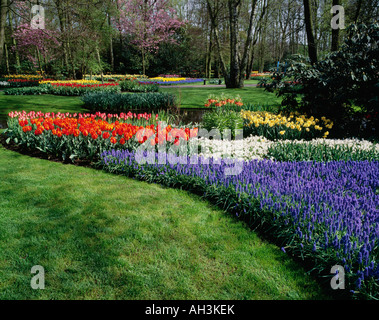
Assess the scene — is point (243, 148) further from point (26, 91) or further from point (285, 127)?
point (26, 91)

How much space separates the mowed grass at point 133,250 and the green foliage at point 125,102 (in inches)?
300

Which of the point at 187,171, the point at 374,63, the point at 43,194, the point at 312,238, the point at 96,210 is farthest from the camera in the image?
the point at 374,63

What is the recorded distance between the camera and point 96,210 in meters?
3.42

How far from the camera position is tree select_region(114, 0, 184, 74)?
26.4 m

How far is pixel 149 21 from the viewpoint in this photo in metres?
28.6

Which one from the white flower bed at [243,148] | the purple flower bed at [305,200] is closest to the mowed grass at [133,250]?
the purple flower bed at [305,200]

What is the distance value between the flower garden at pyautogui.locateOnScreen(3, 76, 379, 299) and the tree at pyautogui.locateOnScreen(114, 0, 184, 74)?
2178 centimetres

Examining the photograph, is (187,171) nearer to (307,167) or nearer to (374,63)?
(307,167)

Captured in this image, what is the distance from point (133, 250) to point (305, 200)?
1.83 metres

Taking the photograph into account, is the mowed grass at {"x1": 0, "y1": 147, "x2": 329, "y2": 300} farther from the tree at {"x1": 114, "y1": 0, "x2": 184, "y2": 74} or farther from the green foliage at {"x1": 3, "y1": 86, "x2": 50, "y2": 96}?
the tree at {"x1": 114, "y1": 0, "x2": 184, "y2": 74}

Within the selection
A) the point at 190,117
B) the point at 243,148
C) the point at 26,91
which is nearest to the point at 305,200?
the point at 243,148

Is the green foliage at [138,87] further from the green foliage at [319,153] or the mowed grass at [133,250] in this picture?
the mowed grass at [133,250]
